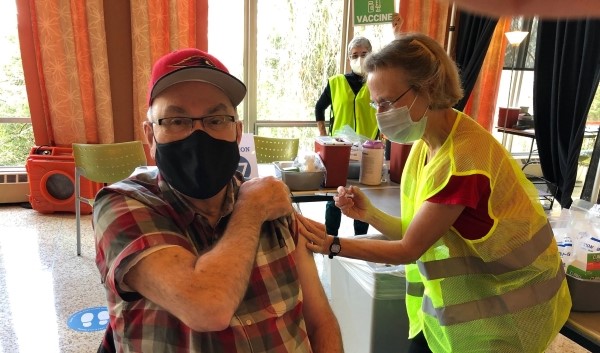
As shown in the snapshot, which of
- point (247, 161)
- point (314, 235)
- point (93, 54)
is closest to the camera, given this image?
point (314, 235)

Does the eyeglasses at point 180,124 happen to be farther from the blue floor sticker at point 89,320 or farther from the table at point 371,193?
the blue floor sticker at point 89,320

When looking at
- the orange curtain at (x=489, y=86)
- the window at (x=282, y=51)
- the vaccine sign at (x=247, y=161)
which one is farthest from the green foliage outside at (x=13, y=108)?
the orange curtain at (x=489, y=86)

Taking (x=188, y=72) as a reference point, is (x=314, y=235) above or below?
below

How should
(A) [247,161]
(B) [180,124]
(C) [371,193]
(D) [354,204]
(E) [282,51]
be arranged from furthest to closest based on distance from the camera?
1. (E) [282,51]
2. (A) [247,161]
3. (C) [371,193]
4. (D) [354,204]
5. (B) [180,124]

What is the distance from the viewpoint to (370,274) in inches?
68.0

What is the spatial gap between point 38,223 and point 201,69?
3.44 metres

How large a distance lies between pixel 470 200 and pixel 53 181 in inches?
151

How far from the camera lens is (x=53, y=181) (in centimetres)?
378

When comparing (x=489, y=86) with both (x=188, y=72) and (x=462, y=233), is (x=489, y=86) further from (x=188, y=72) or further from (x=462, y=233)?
(x=188, y=72)

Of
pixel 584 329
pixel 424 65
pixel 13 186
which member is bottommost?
pixel 13 186

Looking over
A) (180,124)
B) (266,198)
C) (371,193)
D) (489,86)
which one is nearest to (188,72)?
(180,124)

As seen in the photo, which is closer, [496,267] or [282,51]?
[496,267]

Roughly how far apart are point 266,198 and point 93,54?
3.48m

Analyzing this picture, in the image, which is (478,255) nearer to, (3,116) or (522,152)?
(3,116)
